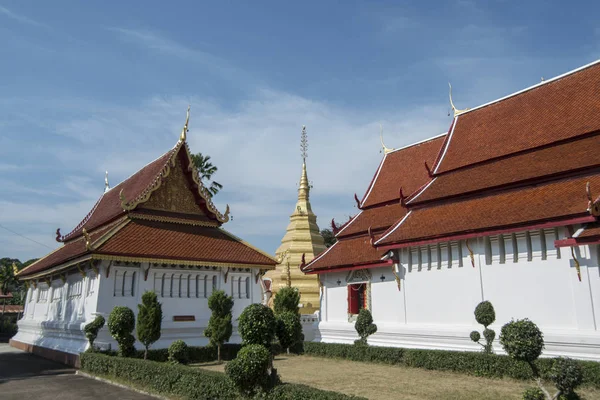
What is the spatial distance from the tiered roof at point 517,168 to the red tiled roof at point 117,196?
1017 cm

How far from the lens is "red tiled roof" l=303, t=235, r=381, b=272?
19000 millimetres

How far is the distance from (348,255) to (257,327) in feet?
38.1

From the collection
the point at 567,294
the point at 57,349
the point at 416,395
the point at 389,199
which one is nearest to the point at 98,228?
the point at 57,349

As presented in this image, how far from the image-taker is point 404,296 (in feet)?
56.7

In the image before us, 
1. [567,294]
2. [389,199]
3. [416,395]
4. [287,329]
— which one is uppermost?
[389,199]

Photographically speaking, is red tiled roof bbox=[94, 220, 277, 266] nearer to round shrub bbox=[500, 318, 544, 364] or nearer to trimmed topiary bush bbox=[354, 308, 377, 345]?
trimmed topiary bush bbox=[354, 308, 377, 345]

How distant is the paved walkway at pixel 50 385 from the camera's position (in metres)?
11.1

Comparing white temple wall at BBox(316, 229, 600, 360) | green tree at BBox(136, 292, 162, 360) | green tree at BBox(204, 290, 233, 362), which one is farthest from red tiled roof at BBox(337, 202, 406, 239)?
green tree at BBox(136, 292, 162, 360)

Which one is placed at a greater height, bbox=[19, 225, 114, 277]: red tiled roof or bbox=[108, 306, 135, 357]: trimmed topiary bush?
bbox=[19, 225, 114, 277]: red tiled roof

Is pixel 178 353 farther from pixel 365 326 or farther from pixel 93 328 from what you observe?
pixel 365 326

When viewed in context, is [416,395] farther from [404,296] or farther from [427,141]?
[427,141]

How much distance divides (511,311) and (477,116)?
9.29m

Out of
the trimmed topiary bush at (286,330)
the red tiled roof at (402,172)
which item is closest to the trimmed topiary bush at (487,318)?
the trimmed topiary bush at (286,330)

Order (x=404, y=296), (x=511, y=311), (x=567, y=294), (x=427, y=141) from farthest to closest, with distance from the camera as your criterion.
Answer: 1. (x=427, y=141)
2. (x=404, y=296)
3. (x=511, y=311)
4. (x=567, y=294)
